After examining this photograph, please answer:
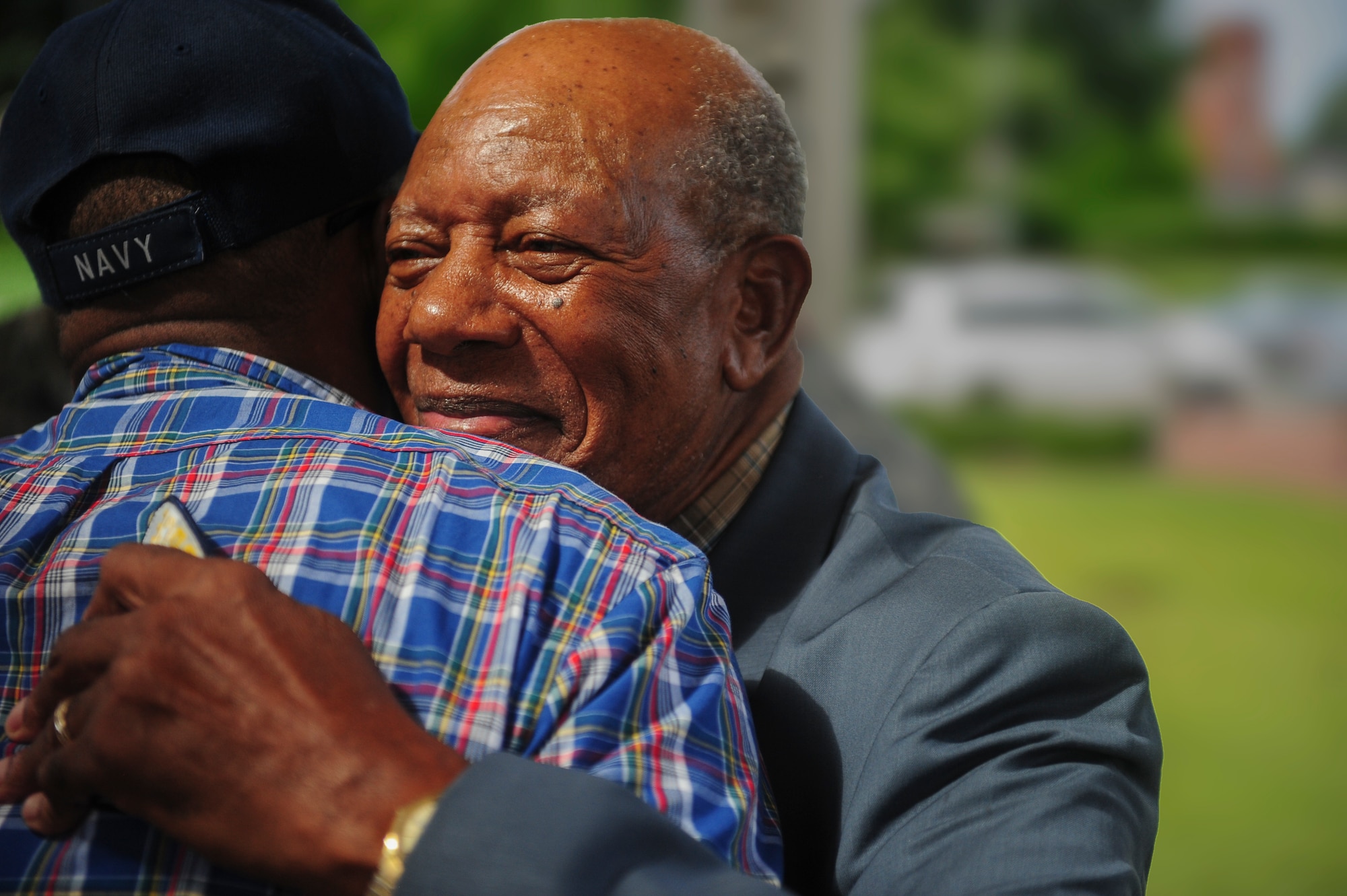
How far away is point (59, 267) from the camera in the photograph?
1724mm

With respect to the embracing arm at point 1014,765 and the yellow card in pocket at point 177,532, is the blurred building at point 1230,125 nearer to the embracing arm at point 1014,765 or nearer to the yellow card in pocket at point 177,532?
the embracing arm at point 1014,765

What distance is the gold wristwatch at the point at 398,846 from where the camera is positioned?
1.12 metres

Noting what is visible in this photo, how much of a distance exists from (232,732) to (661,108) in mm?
1163

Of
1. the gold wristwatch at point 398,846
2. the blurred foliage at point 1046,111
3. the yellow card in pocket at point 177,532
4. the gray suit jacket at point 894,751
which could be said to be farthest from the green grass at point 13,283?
the blurred foliage at point 1046,111

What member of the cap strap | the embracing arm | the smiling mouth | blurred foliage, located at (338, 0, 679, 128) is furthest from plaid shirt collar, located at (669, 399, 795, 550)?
blurred foliage, located at (338, 0, 679, 128)

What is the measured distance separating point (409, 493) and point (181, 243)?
59 centimetres

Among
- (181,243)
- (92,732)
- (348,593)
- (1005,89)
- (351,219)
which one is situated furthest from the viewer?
(1005,89)

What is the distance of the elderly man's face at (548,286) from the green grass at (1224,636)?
6180 mm

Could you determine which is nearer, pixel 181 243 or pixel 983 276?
pixel 181 243

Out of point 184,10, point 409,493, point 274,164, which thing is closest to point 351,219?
point 274,164

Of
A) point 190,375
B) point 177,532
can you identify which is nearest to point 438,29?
point 190,375

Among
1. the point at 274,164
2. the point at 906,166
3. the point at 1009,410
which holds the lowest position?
the point at 1009,410

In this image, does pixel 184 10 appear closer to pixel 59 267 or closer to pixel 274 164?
pixel 274 164

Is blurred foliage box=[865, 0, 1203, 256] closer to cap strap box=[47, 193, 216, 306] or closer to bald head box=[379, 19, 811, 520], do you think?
bald head box=[379, 19, 811, 520]
